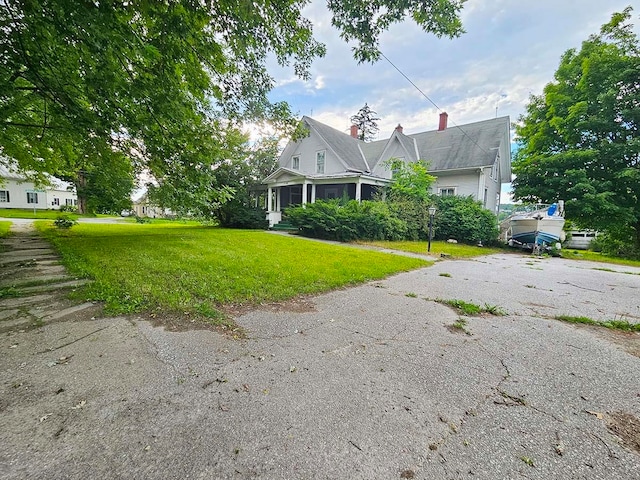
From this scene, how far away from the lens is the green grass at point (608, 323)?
324cm

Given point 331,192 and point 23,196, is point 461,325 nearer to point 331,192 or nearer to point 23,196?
point 331,192

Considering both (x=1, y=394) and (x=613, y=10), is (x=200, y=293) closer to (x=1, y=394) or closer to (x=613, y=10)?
(x=1, y=394)

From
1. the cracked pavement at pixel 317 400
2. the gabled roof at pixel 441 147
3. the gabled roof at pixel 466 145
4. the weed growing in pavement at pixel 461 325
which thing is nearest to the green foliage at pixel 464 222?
the gabled roof at pixel 441 147

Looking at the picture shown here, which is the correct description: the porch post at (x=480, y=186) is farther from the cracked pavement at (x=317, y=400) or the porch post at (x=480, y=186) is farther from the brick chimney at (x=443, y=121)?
the cracked pavement at (x=317, y=400)

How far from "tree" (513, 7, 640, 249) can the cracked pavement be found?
43.5 ft

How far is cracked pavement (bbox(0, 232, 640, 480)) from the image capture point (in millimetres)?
1333

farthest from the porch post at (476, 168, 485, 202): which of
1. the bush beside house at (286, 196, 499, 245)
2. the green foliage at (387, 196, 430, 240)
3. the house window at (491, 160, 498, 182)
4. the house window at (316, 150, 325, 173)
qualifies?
the house window at (316, 150, 325, 173)

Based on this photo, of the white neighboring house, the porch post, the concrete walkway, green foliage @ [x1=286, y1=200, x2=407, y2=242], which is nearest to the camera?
the concrete walkway

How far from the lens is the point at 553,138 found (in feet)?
46.0

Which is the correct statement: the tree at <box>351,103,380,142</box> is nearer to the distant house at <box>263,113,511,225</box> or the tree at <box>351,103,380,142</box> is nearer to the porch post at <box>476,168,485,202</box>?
the distant house at <box>263,113,511,225</box>

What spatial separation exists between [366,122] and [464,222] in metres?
29.8

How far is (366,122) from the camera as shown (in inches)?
1508

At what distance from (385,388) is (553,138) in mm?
17870

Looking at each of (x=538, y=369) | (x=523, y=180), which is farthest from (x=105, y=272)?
(x=523, y=180)
